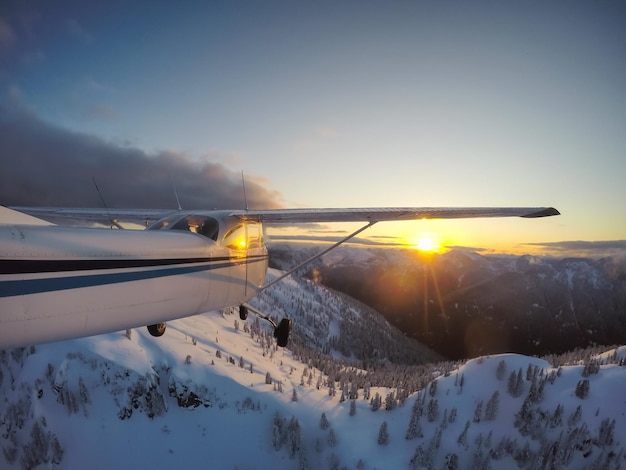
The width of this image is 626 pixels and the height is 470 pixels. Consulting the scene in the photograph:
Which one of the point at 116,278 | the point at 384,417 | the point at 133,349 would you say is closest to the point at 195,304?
the point at 116,278

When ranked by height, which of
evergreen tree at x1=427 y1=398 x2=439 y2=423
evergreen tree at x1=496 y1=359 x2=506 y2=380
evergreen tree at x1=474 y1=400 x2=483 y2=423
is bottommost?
evergreen tree at x1=427 y1=398 x2=439 y2=423

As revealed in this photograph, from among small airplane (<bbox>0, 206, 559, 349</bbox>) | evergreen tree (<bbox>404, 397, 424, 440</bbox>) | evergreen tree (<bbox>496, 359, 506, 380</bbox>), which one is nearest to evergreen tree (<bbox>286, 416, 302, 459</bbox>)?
evergreen tree (<bbox>404, 397, 424, 440</bbox>)

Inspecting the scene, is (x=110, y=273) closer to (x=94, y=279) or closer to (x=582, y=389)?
(x=94, y=279)

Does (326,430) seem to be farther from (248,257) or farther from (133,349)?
(248,257)

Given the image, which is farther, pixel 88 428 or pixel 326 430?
pixel 326 430

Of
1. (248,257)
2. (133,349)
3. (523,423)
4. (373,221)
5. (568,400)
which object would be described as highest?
(373,221)

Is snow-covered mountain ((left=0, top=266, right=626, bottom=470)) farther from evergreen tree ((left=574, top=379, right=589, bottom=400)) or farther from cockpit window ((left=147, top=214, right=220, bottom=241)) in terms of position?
cockpit window ((left=147, top=214, right=220, bottom=241))

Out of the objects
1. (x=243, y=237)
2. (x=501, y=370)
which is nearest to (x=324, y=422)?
(x=501, y=370)

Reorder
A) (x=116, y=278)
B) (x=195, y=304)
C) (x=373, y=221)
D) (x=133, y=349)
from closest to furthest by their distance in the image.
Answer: (x=116, y=278), (x=195, y=304), (x=373, y=221), (x=133, y=349)
